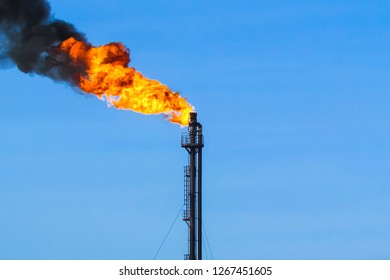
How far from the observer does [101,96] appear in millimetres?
90562

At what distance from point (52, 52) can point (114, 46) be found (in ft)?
16.2

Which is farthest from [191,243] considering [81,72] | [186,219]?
[81,72]

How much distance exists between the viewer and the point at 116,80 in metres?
90.6

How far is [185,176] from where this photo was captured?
9362 centimetres

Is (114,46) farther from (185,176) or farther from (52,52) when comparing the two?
(185,176)

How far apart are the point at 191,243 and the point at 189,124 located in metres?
9.32

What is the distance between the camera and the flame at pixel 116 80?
8956 cm

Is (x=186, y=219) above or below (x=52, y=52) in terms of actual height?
below

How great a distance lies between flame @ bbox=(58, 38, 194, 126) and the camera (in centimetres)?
8956
